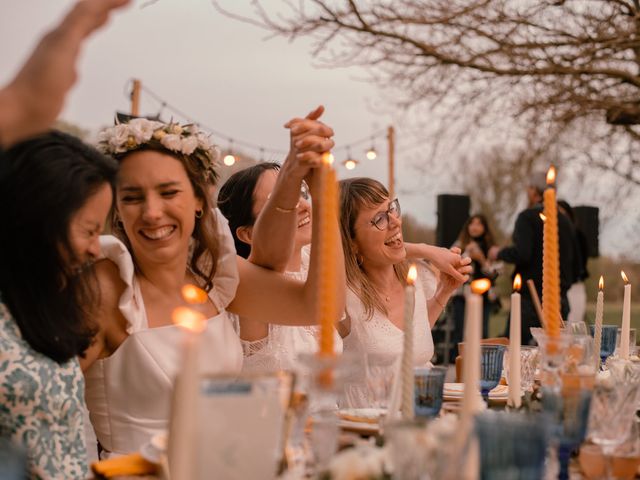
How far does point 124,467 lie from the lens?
4.55 ft

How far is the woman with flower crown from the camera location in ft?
7.16

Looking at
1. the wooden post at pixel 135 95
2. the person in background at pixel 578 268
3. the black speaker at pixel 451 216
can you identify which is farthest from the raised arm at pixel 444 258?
the black speaker at pixel 451 216

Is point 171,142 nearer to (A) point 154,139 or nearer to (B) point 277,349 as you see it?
(A) point 154,139

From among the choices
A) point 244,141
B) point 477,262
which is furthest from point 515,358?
point 244,141

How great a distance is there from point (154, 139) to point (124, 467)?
1.17m

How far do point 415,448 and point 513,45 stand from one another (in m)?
4.98

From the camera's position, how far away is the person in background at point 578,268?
573 centimetres

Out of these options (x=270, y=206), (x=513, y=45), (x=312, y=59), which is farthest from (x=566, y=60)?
(x=270, y=206)

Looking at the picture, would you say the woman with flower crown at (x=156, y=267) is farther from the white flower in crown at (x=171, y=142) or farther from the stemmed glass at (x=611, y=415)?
the stemmed glass at (x=611, y=415)

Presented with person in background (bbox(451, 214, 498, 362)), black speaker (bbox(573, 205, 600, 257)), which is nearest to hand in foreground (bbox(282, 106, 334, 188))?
person in background (bbox(451, 214, 498, 362))

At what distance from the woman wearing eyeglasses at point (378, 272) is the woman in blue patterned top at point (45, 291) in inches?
57.5

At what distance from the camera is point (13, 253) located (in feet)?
5.62

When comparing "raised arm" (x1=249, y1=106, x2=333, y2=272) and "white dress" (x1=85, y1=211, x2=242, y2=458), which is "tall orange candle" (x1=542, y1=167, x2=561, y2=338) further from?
"white dress" (x1=85, y1=211, x2=242, y2=458)

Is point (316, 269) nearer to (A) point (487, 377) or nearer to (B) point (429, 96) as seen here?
(A) point (487, 377)
